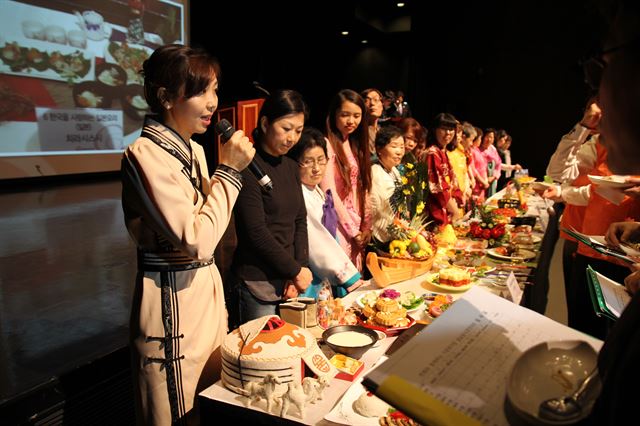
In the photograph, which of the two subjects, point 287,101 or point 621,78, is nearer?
point 621,78

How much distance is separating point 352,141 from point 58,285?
8.38 feet

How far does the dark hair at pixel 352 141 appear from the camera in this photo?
2.71m

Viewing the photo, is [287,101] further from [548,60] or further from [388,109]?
[548,60]

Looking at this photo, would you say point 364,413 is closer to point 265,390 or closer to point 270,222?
point 265,390

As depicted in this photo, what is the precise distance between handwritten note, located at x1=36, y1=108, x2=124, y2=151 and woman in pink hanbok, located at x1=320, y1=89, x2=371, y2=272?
Answer: 442 cm

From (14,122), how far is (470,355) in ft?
19.9

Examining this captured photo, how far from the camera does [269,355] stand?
1184 mm

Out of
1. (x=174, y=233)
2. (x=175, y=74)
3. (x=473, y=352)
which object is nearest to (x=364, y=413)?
(x=473, y=352)

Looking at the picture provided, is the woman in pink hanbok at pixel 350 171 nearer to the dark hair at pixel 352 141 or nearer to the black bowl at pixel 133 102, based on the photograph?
the dark hair at pixel 352 141

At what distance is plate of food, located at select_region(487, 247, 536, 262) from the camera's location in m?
2.59

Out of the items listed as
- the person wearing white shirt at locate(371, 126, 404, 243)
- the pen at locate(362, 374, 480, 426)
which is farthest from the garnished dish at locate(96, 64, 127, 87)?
the pen at locate(362, 374, 480, 426)

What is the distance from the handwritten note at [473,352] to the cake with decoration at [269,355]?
1.78 ft

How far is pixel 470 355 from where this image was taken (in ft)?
2.24

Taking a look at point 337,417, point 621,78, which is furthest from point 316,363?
point 621,78
